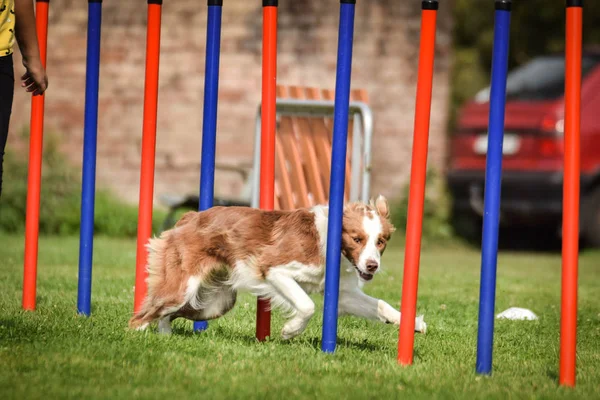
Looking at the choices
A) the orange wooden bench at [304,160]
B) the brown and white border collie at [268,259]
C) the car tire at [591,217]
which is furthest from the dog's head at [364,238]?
the car tire at [591,217]

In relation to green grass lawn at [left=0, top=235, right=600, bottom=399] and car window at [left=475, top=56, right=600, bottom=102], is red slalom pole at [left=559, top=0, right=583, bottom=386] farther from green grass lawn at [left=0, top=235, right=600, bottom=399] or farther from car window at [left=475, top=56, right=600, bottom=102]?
car window at [left=475, top=56, right=600, bottom=102]

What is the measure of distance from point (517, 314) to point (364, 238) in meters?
2.30

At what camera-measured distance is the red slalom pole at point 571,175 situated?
14.4 ft

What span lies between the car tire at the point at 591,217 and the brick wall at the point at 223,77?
199 cm

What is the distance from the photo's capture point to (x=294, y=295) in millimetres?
5109

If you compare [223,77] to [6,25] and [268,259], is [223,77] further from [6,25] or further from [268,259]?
[6,25]

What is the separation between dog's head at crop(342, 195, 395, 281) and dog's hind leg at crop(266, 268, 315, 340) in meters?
0.31

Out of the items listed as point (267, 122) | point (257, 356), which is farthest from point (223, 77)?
point (257, 356)

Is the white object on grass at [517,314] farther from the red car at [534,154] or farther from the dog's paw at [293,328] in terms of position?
the red car at [534,154]

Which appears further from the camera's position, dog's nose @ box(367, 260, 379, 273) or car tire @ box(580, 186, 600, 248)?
car tire @ box(580, 186, 600, 248)

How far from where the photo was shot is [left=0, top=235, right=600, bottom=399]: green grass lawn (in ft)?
13.8

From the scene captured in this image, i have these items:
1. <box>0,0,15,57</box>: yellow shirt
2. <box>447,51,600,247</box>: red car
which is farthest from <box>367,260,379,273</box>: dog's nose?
<box>447,51,600,247</box>: red car

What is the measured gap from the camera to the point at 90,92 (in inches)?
230

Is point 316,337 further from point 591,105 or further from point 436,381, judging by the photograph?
point 591,105
